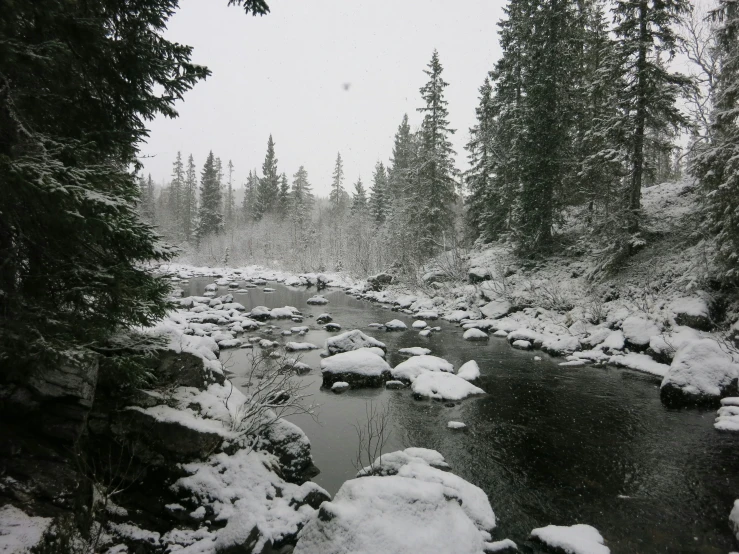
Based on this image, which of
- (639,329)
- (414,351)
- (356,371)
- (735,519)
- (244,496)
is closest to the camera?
(244,496)

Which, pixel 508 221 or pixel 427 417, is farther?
pixel 508 221

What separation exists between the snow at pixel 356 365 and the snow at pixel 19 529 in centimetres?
764

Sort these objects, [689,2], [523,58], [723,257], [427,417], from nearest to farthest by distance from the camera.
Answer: [427,417], [723,257], [689,2], [523,58]

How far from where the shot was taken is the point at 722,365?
904 cm

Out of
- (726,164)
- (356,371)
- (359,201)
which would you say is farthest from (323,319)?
(359,201)

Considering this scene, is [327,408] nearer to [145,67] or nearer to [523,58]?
[145,67]

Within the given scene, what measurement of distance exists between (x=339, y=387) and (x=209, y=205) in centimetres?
5262

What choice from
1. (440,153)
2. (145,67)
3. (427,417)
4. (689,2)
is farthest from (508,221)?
(145,67)

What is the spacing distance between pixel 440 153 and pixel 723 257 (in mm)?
20255

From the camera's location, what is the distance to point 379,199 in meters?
45.7

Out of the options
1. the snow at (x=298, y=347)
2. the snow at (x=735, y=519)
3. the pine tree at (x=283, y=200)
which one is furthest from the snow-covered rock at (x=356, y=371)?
the pine tree at (x=283, y=200)

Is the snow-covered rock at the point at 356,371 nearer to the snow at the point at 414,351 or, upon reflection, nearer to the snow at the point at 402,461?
the snow at the point at 414,351

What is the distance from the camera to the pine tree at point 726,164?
34.4 ft

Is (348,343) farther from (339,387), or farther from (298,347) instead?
(339,387)
